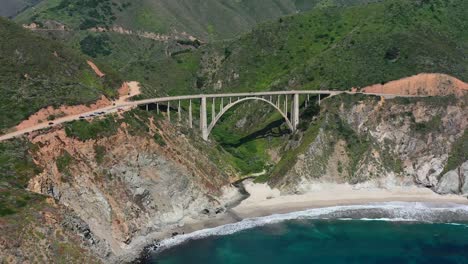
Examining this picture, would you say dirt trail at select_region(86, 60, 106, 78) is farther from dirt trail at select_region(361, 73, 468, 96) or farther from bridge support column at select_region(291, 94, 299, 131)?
dirt trail at select_region(361, 73, 468, 96)

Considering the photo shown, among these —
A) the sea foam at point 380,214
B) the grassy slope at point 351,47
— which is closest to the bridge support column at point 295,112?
the grassy slope at point 351,47

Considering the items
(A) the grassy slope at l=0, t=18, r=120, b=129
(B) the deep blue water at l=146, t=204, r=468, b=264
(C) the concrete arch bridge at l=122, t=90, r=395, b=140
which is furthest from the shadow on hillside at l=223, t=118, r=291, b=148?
(B) the deep blue water at l=146, t=204, r=468, b=264

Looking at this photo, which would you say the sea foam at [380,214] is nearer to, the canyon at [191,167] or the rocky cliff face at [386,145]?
the canyon at [191,167]

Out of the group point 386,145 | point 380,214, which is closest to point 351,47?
point 386,145

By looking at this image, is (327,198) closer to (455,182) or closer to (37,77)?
(455,182)

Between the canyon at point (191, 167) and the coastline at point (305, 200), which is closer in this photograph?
the canyon at point (191, 167)

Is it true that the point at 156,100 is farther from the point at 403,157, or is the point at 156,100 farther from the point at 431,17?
the point at 431,17
